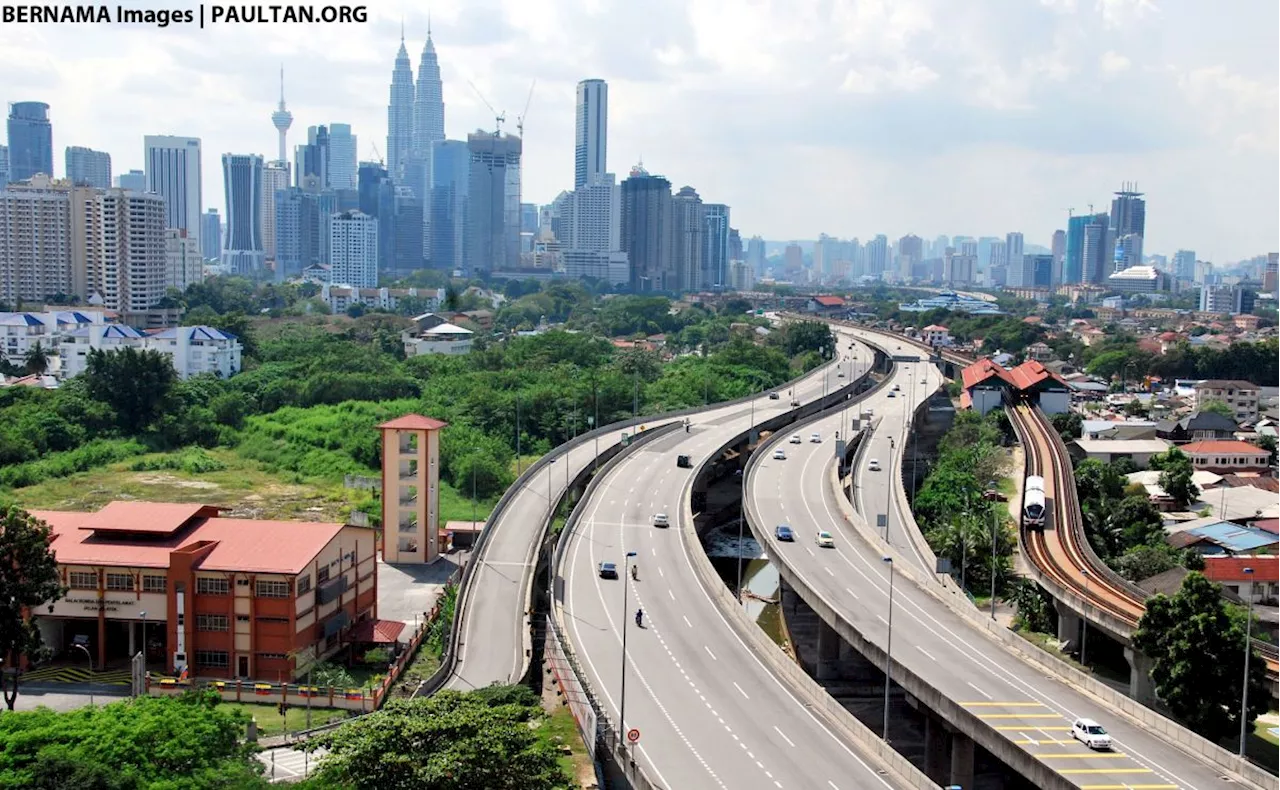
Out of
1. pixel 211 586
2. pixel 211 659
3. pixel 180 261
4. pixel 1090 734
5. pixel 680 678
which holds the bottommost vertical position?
pixel 211 659

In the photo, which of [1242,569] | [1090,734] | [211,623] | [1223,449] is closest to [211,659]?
[211,623]

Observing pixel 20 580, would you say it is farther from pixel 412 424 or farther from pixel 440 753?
pixel 412 424

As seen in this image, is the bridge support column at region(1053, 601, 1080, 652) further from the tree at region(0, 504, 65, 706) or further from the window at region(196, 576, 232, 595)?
the tree at region(0, 504, 65, 706)

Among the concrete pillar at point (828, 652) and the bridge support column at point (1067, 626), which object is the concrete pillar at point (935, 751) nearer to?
the bridge support column at point (1067, 626)

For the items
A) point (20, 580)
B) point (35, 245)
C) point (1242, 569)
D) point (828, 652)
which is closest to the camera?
point (20, 580)

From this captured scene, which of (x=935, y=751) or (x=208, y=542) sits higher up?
(x=208, y=542)

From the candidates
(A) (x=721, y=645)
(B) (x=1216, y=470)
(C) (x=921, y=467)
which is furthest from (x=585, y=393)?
(A) (x=721, y=645)

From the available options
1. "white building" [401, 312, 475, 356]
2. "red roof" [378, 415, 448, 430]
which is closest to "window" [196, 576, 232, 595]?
"red roof" [378, 415, 448, 430]
